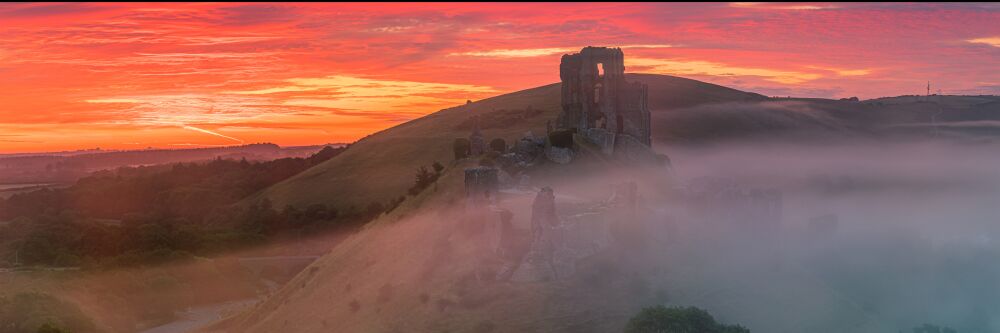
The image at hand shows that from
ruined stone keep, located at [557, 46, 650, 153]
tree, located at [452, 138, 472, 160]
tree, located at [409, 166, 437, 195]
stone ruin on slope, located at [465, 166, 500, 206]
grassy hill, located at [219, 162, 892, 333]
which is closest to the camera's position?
grassy hill, located at [219, 162, 892, 333]

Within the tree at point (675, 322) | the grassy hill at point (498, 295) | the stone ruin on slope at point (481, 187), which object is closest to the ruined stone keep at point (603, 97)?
the grassy hill at point (498, 295)

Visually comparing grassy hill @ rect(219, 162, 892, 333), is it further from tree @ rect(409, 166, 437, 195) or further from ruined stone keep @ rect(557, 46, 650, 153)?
ruined stone keep @ rect(557, 46, 650, 153)

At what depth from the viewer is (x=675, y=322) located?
198ft

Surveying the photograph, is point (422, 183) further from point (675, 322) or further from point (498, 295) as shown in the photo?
point (675, 322)

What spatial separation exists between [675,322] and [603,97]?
64.1m

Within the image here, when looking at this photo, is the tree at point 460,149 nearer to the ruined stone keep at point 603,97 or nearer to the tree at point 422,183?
the tree at point 422,183

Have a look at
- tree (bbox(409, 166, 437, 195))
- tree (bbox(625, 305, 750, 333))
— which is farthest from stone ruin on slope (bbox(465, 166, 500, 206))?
tree (bbox(409, 166, 437, 195))

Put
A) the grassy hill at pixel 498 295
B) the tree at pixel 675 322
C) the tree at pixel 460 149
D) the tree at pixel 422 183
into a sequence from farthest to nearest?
the tree at pixel 460 149, the tree at pixel 422 183, the grassy hill at pixel 498 295, the tree at pixel 675 322

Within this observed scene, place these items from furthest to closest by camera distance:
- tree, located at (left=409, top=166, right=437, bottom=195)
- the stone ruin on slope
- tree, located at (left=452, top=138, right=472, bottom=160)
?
tree, located at (left=452, top=138, right=472, bottom=160) → tree, located at (left=409, top=166, right=437, bottom=195) → the stone ruin on slope

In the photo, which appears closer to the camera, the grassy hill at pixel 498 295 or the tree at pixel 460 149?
the grassy hill at pixel 498 295

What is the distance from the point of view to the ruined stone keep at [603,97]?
122 metres

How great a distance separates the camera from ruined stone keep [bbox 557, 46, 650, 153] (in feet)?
399

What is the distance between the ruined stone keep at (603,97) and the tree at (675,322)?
5825 centimetres

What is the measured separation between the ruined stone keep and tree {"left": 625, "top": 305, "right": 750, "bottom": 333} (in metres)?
58.3
